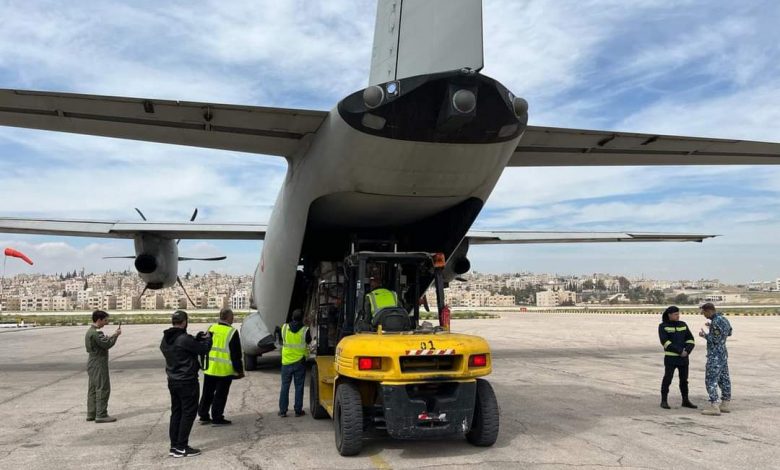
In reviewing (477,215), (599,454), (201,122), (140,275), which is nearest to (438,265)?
(477,215)

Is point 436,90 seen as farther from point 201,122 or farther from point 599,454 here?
Answer: point 599,454

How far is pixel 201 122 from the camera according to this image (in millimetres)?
6699

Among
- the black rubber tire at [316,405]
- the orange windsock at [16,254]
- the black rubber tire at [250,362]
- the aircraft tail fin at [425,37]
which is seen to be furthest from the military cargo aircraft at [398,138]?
the orange windsock at [16,254]

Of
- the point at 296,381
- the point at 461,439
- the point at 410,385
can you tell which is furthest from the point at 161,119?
the point at 461,439

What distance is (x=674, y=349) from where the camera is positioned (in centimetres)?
827

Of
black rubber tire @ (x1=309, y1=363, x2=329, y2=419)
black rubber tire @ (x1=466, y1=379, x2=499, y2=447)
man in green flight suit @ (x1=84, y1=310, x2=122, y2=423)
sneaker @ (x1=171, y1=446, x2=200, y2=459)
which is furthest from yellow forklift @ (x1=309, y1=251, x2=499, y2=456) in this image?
man in green flight suit @ (x1=84, y1=310, x2=122, y2=423)

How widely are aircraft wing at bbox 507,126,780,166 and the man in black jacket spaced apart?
194 inches

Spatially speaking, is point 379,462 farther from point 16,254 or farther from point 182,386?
point 16,254

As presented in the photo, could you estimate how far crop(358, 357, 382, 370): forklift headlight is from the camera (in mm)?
5656

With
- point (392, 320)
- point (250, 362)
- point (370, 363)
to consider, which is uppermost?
point (392, 320)

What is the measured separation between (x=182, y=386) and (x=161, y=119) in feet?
10.0

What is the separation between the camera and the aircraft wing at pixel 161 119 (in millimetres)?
6039

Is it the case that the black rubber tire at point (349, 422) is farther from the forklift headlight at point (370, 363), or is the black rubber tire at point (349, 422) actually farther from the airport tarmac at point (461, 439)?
the forklift headlight at point (370, 363)

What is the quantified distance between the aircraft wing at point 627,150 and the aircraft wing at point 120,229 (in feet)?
29.0
